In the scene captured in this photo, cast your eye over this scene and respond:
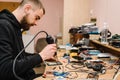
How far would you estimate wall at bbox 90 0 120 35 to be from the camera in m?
2.96

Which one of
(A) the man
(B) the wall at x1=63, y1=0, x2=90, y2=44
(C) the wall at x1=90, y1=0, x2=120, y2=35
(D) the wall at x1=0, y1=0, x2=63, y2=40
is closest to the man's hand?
(A) the man

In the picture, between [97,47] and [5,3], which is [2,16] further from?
[5,3]

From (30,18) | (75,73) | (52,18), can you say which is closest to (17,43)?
(30,18)

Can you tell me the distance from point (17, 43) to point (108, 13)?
7.41 ft

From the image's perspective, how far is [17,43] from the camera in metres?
1.42

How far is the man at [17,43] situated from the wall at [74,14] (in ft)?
9.37

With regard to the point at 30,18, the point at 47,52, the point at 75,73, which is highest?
the point at 30,18

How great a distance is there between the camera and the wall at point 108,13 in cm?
296

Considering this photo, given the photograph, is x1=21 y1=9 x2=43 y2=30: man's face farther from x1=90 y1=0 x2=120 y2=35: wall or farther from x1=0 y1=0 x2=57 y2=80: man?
x1=90 y1=0 x2=120 y2=35: wall

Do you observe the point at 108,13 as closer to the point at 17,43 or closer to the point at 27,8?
the point at 27,8

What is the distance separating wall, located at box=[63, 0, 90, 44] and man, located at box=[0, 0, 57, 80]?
2855 mm

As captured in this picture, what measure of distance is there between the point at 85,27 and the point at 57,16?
177 centimetres

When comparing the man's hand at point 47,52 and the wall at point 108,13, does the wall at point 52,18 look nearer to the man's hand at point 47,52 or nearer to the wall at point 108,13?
the wall at point 108,13

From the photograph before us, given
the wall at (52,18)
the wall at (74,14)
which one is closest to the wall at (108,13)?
the wall at (74,14)
